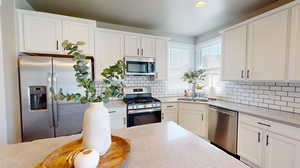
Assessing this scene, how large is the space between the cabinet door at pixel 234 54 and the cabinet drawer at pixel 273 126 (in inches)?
27.4

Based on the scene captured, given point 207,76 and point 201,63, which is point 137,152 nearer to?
point 207,76

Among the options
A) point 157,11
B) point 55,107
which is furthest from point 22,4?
point 157,11

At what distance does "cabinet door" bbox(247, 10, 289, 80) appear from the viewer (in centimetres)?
175

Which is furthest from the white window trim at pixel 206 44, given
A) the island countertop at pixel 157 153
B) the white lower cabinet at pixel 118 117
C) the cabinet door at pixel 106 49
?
the island countertop at pixel 157 153

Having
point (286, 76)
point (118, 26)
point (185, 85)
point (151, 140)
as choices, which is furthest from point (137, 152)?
point (185, 85)

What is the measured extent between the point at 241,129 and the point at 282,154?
1.70ft

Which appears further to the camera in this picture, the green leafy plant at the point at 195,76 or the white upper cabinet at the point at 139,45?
the green leafy plant at the point at 195,76

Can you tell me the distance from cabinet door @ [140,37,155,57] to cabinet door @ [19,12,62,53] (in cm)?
153

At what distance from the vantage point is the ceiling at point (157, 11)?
215cm

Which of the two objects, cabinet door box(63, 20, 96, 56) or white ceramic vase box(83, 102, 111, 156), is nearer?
white ceramic vase box(83, 102, 111, 156)

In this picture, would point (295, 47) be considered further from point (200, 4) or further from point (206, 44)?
point (206, 44)

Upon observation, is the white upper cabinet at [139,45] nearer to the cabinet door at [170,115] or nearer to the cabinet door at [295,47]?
the cabinet door at [170,115]

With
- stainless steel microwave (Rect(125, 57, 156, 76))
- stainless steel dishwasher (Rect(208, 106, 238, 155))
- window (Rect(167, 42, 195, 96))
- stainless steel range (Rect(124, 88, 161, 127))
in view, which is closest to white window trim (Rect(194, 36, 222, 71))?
window (Rect(167, 42, 195, 96))

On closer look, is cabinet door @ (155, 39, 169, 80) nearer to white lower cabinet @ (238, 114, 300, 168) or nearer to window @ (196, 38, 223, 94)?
window @ (196, 38, 223, 94)
